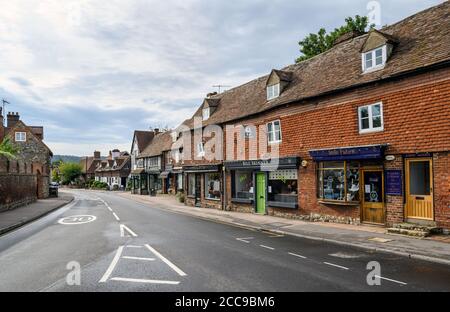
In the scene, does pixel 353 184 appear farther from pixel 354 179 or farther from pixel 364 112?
pixel 364 112

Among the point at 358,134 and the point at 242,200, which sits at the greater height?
the point at 358,134

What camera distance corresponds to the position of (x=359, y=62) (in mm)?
16719

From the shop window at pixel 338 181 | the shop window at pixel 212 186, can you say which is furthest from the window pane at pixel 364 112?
the shop window at pixel 212 186

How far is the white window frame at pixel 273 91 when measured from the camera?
21.4 metres

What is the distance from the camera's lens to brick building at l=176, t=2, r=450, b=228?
12.9 metres

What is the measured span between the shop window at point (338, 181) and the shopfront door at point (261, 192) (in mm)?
4679

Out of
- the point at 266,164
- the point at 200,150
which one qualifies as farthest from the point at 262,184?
the point at 200,150

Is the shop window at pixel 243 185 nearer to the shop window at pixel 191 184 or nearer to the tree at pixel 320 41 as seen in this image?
the shop window at pixel 191 184

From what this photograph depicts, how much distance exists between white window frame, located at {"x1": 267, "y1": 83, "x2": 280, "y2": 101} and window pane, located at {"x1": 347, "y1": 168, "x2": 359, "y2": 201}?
7477mm

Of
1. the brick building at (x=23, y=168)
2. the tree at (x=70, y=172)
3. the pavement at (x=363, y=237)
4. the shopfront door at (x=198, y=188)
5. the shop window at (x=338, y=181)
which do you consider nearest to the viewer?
the pavement at (x=363, y=237)

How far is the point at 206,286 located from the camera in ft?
23.5

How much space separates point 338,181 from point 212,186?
1255 centimetres

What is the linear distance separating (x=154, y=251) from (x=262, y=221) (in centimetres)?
849

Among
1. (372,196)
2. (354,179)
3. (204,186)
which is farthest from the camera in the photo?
(204,186)
